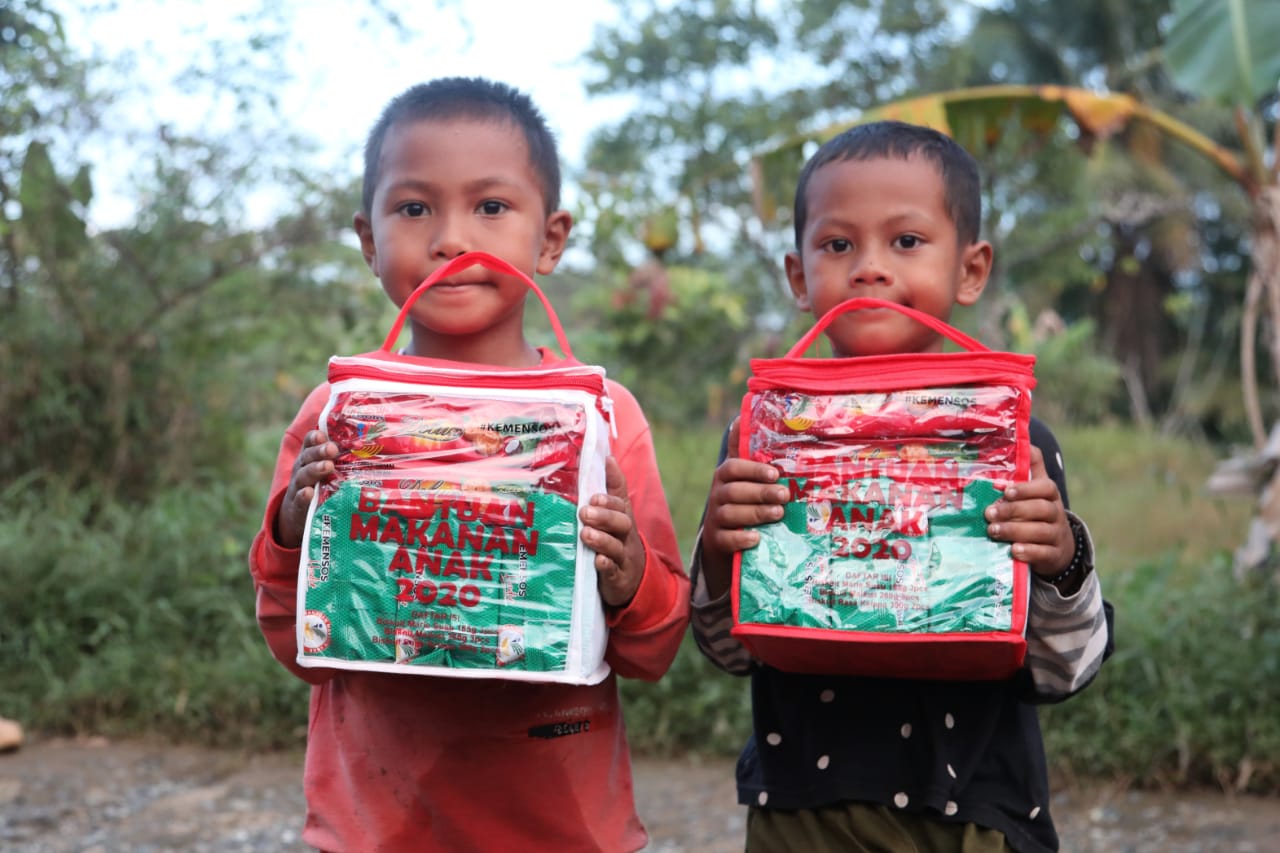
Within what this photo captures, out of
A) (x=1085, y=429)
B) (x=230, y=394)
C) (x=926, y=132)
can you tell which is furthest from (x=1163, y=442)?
(x=926, y=132)

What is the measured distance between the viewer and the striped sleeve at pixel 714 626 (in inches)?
70.7

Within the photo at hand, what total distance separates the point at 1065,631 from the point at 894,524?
31 centimetres

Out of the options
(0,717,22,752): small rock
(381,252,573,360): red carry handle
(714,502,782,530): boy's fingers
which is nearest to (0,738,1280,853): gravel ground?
(0,717,22,752): small rock

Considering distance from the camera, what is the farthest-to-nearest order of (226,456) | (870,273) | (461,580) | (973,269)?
(226,456), (973,269), (870,273), (461,580)

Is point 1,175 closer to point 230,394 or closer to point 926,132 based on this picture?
point 230,394

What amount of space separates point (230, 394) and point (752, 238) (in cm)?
820

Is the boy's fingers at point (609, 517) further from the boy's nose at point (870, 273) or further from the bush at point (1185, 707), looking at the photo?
the bush at point (1185, 707)

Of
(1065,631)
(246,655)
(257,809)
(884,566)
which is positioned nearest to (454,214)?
(884,566)

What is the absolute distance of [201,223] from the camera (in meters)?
5.79

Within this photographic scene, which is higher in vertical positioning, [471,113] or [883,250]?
[471,113]

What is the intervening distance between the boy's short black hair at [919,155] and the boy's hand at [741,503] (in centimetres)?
44

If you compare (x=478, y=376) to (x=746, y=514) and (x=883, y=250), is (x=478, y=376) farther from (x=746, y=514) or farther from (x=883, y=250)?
(x=883, y=250)

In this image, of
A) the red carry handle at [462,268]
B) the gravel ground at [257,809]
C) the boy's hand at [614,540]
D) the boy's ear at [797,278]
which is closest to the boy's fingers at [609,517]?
the boy's hand at [614,540]

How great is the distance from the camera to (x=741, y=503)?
164 cm
